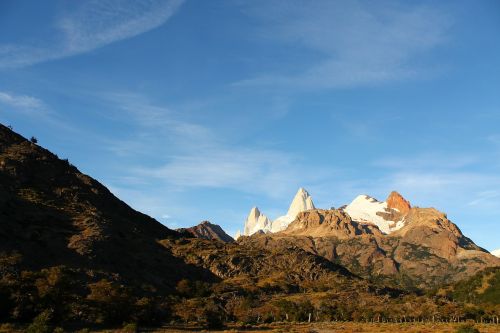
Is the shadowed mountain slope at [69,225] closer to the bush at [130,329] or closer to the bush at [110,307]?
the bush at [110,307]

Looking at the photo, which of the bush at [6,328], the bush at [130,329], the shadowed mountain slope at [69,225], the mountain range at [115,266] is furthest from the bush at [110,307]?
the shadowed mountain slope at [69,225]

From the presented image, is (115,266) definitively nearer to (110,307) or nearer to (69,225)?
(69,225)

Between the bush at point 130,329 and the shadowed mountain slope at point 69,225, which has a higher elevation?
the shadowed mountain slope at point 69,225

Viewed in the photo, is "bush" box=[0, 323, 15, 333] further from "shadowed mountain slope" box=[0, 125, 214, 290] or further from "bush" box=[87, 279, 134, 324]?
"shadowed mountain slope" box=[0, 125, 214, 290]

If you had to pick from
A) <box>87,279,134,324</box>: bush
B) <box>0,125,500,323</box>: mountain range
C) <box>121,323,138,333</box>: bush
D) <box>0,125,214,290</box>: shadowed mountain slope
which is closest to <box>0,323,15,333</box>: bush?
<box>0,125,500,323</box>: mountain range

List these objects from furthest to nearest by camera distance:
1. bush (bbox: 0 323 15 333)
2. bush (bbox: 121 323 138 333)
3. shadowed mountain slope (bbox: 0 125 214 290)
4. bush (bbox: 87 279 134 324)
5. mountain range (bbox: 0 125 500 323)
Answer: shadowed mountain slope (bbox: 0 125 214 290)
mountain range (bbox: 0 125 500 323)
bush (bbox: 87 279 134 324)
bush (bbox: 121 323 138 333)
bush (bbox: 0 323 15 333)

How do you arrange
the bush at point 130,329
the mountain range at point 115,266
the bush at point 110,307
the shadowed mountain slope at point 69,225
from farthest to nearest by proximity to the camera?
the shadowed mountain slope at point 69,225, the mountain range at point 115,266, the bush at point 110,307, the bush at point 130,329

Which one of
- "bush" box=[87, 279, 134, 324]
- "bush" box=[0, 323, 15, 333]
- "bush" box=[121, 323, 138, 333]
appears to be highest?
"bush" box=[87, 279, 134, 324]

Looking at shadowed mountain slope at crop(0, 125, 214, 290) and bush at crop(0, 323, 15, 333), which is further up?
shadowed mountain slope at crop(0, 125, 214, 290)

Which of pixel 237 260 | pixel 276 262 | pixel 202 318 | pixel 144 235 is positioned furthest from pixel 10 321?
pixel 276 262

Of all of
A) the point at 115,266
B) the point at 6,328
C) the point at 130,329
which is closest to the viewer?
the point at 6,328

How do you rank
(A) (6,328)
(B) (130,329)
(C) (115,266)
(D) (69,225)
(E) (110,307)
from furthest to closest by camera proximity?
(D) (69,225)
(C) (115,266)
(E) (110,307)
(B) (130,329)
(A) (6,328)

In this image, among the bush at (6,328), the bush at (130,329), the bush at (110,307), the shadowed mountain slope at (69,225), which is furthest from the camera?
the shadowed mountain slope at (69,225)

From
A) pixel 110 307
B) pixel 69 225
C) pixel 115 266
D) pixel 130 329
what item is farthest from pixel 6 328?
pixel 69 225
